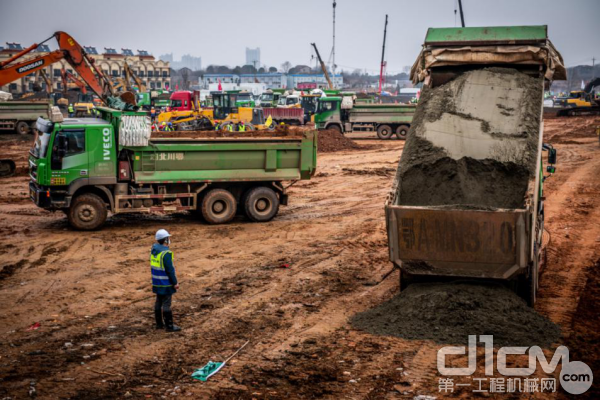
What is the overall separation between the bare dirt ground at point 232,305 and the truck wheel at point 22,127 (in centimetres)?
2111

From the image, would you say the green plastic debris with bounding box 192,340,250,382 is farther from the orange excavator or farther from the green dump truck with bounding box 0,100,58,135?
the green dump truck with bounding box 0,100,58,135

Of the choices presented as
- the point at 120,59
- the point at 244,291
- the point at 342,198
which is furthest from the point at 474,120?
the point at 120,59

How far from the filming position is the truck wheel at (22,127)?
3694 cm

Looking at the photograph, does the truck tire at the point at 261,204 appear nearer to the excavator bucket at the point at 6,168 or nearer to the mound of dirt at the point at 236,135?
the mound of dirt at the point at 236,135

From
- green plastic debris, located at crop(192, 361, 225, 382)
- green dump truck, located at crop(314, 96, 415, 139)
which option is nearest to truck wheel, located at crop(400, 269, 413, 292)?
green plastic debris, located at crop(192, 361, 225, 382)

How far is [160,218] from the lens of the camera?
16625mm

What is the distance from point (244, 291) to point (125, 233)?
5.23 metres

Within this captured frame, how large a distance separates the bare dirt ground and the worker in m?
0.22

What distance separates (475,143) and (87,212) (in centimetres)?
876

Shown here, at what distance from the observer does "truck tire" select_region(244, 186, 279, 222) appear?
618 inches

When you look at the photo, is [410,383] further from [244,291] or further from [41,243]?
[41,243]

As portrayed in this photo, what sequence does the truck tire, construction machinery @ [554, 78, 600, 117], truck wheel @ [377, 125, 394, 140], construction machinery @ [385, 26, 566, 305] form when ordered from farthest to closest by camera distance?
construction machinery @ [554, 78, 600, 117] < truck wheel @ [377, 125, 394, 140] < the truck tire < construction machinery @ [385, 26, 566, 305]
